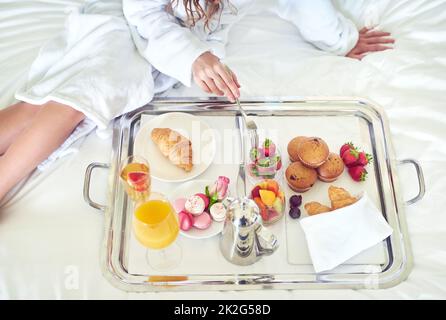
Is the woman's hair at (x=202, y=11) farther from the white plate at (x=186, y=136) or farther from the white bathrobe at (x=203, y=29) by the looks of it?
the white plate at (x=186, y=136)

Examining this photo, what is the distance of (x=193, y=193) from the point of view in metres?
0.98

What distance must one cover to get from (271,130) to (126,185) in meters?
0.36

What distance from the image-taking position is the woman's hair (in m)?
1.06

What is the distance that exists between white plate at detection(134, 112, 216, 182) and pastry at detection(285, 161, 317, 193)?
0.56 feet

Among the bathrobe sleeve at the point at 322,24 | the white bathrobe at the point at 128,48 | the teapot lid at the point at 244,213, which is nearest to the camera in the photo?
the teapot lid at the point at 244,213

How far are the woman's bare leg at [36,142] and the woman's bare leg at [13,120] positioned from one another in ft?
0.09

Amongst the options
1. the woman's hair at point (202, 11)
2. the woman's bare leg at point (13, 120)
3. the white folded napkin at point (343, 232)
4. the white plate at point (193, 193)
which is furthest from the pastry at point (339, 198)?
the woman's bare leg at point (13, 120)

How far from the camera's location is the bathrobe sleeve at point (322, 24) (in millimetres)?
1166

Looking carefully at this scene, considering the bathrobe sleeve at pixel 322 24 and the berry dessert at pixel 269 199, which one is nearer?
the berry dessert at pixel 269 199

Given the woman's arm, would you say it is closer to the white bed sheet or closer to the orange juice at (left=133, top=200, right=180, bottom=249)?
the white bed sheet

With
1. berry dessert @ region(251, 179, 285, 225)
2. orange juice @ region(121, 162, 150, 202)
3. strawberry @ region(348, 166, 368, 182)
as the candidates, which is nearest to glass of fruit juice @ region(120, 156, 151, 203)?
orange juice @ region(121, 162, 150, 202)

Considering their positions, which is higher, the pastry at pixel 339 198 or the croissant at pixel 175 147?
the croissant at pixel 175 147
